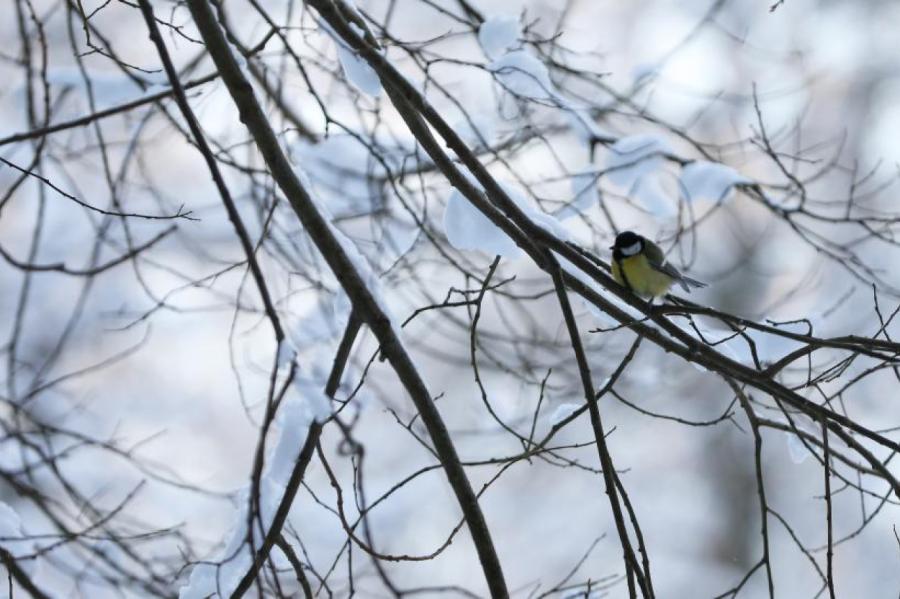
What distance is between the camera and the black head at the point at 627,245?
363 centimetres

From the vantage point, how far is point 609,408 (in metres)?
10.8

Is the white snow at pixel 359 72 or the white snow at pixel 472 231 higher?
the white snow at pixel 359 72

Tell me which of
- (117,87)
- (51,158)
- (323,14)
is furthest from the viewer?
(51,158)

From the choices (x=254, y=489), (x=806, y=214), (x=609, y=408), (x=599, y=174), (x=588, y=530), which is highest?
(x=609, y=408)

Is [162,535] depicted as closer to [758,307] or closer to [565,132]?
[565,132]

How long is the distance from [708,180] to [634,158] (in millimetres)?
315

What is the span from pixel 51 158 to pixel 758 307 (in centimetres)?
785

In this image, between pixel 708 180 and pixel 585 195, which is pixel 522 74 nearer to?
pixel 585 195

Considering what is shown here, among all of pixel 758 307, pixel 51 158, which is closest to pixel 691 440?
pixel 758 307

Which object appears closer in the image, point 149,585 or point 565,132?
point 149,585

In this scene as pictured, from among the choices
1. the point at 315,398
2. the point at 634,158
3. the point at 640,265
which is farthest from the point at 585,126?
the point at 315,398

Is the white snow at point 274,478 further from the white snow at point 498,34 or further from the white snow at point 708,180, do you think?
the white snow at point 708,180

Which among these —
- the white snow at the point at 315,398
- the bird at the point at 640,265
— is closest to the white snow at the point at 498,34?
the bird at the point at 640,265

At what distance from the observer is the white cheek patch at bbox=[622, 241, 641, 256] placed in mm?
3623
